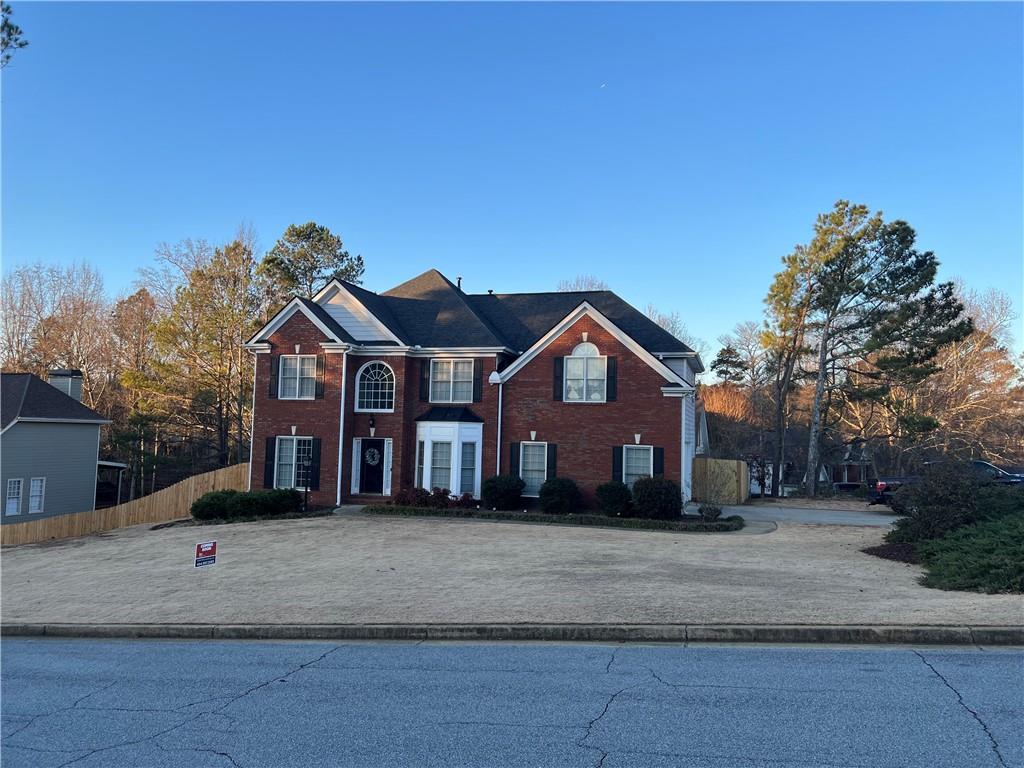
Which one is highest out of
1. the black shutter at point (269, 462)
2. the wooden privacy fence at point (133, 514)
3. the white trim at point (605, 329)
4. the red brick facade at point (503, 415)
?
the white trim at point (605, 329)

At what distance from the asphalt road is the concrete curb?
37cm

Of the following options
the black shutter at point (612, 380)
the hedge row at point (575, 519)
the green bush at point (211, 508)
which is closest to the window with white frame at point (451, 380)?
the hedge row at point (575, 519)

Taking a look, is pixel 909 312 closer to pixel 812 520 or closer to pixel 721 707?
pixel 812 520

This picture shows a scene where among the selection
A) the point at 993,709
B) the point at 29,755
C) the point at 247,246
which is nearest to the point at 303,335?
the point at 247,246

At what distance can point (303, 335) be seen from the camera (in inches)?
1049

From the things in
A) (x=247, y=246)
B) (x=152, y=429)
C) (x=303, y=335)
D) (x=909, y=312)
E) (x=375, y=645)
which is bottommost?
(x=375, y=645)

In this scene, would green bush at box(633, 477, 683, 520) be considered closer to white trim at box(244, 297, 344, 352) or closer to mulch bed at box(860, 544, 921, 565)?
mulch bed at box(860, 544, 921, 565)

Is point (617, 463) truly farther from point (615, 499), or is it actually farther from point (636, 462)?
point (615, 499)

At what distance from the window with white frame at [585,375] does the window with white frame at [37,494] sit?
79.3 ft

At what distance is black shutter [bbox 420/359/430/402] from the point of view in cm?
2670

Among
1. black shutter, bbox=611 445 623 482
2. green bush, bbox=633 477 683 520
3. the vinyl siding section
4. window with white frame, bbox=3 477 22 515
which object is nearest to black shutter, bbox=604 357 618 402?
black shutter, bbox=611 445 623 482

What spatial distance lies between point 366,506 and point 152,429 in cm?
2318

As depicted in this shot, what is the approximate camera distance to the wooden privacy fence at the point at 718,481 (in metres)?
29.3

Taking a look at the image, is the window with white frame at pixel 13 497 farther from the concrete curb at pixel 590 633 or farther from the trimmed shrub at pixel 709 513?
the trimmed shrub at pixel 709 513
